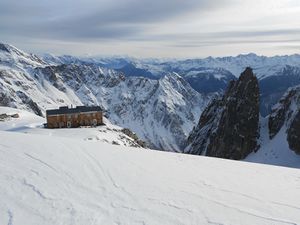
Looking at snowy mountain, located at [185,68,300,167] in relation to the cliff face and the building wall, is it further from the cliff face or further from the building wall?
the building wall

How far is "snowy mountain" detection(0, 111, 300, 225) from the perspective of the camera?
453 inches

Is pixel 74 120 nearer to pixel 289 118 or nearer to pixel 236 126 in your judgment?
pixel 236 126

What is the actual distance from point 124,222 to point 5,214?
3.41 meters

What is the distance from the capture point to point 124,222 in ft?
36.2

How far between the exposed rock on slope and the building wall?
2066 inches

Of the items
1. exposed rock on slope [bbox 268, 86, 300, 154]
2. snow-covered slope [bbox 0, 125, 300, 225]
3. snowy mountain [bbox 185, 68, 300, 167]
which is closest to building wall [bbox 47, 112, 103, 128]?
snowy mountain [bbox 185, 68, 300, 167]

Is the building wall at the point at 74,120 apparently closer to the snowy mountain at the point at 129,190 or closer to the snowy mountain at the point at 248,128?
the snowy mountain at the point at 248,128

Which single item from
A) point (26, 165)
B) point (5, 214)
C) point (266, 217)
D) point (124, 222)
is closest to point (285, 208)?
point (266, 217)

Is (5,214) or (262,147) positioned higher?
(5,214)

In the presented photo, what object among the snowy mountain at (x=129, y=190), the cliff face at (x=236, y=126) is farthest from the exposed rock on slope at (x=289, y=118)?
the snowy mountain at (x=129, y=190)

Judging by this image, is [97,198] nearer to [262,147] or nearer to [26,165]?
[26,165]

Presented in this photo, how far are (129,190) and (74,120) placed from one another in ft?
243

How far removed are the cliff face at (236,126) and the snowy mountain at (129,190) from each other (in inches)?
3777

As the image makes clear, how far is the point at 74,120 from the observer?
86.4 metres
